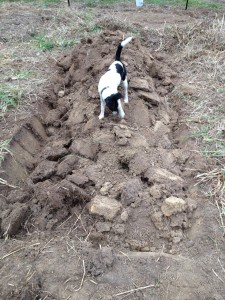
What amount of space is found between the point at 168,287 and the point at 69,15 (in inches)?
284

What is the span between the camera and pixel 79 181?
3.62 metres

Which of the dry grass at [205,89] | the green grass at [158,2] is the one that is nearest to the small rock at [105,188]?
the dry grass at [205,89]

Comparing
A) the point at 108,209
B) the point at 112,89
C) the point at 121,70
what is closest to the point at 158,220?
the point at 108,209

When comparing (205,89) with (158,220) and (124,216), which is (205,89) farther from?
(124,216)

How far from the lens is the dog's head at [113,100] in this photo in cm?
412

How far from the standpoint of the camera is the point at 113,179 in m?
3.66

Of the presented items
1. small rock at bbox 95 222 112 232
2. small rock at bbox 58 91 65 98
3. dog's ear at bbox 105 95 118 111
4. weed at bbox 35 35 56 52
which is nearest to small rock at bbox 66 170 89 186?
small rock at bbox 95 222 112 232

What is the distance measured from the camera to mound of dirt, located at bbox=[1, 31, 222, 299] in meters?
3.21

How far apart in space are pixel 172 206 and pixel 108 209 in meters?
0.61

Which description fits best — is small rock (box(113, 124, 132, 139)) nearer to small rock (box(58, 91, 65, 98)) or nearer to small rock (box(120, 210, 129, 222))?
small rock (box(120, 210, 129, 222))

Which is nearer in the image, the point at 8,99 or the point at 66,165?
the point at 66,165

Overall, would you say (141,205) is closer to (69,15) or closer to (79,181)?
(79,181)

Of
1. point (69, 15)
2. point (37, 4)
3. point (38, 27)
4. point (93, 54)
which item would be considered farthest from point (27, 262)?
point (37, 4)

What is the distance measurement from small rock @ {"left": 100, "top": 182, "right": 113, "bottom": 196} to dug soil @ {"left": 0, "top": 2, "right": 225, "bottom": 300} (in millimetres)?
10
